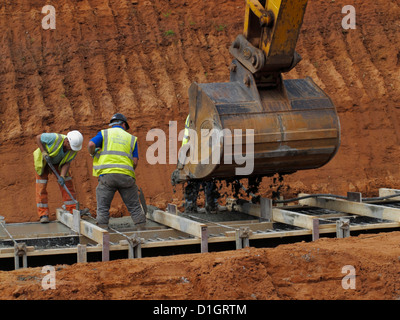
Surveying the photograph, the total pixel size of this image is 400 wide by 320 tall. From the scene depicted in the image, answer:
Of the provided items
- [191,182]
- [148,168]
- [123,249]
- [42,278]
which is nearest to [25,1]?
[148,168]

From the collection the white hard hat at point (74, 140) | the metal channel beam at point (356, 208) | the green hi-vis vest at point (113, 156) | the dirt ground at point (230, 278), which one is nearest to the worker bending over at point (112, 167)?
the green hi-vis vest at point (113, 156)

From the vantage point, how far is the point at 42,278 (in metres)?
5.96

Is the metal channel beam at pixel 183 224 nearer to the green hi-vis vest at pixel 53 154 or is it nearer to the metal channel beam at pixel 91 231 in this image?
the metal channel beam at pixel 91 231

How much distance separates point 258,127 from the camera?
7.52 m

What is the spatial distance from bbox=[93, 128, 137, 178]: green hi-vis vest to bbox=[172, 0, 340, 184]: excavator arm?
92cm

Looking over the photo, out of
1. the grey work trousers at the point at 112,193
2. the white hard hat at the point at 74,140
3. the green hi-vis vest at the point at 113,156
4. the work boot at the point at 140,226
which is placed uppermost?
the white hard hat at the point at 74,140

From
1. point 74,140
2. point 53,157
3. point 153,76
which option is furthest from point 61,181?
point 153,76

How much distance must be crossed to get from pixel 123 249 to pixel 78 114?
642 centimetres

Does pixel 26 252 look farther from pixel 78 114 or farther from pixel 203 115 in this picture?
pixel 78 114

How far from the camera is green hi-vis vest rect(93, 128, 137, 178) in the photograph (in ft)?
26.6

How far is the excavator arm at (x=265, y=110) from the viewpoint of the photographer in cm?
743

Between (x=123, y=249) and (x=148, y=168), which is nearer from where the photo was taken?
(x=123, y=249)

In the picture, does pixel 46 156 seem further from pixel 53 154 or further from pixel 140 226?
pixel 140 226

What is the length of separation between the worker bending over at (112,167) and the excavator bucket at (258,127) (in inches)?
35.4
